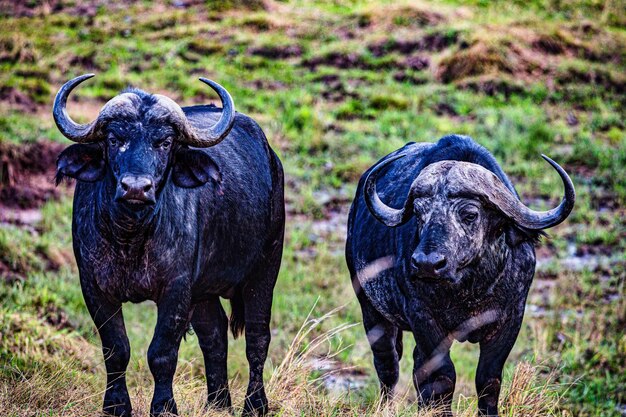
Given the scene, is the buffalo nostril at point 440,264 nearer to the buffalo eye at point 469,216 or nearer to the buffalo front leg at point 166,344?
the buffalo eye at point 469,216

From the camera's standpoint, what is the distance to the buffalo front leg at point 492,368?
520 centimetres

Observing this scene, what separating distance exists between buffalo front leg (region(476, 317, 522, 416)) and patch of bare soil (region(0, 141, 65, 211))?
23.6 ft

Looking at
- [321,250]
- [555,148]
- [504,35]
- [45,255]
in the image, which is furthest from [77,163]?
[504,35]

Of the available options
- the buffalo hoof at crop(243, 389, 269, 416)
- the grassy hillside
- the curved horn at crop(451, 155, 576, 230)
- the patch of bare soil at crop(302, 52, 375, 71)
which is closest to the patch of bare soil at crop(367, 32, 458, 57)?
the grassy hillside

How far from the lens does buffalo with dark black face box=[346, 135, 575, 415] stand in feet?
15.9

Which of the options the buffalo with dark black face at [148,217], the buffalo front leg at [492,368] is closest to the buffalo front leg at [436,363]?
the buffalo front leg at [492,368]

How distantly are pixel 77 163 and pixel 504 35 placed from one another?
13.8 m

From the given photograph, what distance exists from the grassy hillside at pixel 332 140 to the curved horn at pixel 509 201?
3.52 ft

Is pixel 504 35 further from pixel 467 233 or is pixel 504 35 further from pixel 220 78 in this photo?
pixel 467 233

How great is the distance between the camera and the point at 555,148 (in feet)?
45.7

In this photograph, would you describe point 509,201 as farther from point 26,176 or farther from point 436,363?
point 26,176

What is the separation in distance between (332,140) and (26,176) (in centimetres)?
438

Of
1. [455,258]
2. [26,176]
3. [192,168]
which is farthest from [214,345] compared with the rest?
[26,176]

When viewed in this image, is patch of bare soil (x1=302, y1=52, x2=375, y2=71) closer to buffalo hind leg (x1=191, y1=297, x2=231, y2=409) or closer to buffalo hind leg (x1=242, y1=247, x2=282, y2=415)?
buffalo hind leg (x1=242, y1=247, x2=282, y2=415)
